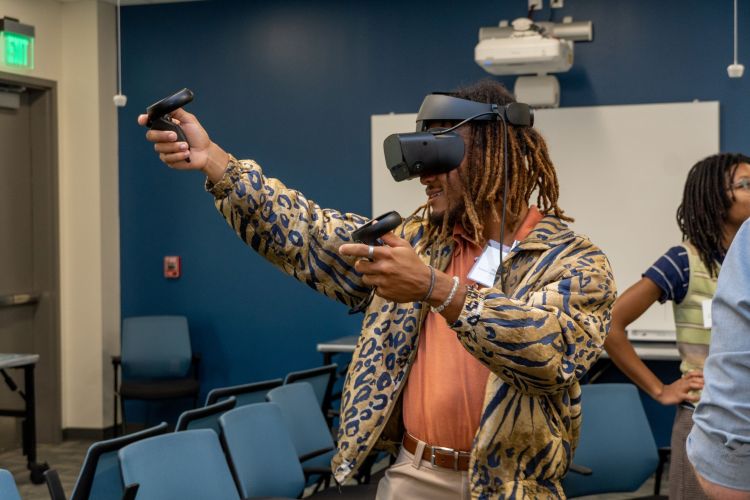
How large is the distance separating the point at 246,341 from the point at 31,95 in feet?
7.19

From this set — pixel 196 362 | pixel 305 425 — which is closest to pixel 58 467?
pixel 196 362

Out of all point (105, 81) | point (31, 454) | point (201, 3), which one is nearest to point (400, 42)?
point (201, 3)

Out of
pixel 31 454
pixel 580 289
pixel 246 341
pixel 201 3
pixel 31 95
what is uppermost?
pixel 201 3

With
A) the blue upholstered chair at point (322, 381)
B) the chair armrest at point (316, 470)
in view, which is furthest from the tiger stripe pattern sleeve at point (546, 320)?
the blue upholstered chair at point (322, 381)

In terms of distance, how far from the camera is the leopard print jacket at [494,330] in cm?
154

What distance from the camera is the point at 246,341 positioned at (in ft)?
22.4

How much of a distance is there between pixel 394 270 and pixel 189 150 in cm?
46

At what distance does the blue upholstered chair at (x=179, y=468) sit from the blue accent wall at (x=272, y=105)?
350cm

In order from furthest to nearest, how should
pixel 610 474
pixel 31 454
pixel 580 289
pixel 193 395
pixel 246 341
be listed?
pixel 246 341 → pixel 193 395 → pixel 31 454 → pixel 610 474 → pixel 580 289

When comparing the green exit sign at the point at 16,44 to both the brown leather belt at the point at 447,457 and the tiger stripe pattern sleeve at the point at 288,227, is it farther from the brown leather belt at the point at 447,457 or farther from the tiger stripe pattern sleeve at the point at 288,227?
the brown leather belt at the point at 447,457

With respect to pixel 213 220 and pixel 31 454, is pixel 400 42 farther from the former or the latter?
pixel 31 454

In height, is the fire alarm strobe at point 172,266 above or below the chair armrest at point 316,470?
above

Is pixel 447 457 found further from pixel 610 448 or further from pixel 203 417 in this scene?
pixel 610 448

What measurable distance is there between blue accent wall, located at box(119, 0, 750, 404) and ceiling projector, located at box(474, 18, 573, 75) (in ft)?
1.88
